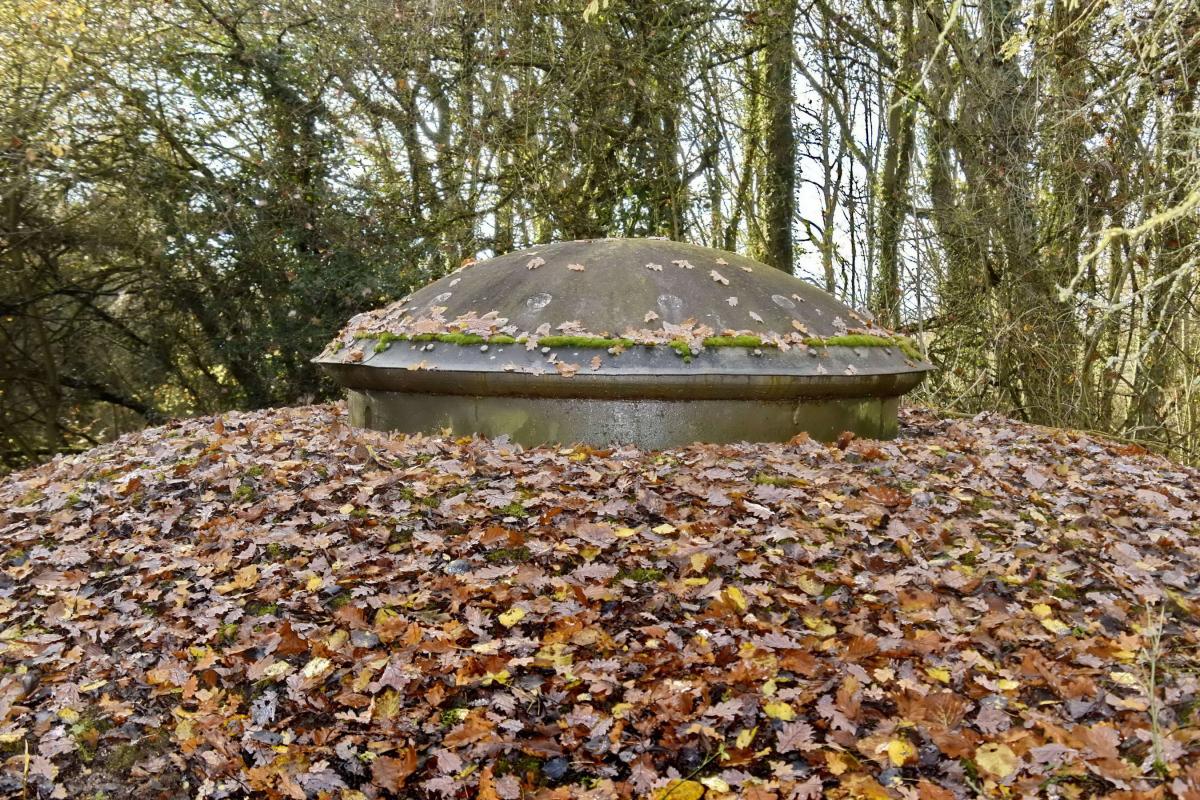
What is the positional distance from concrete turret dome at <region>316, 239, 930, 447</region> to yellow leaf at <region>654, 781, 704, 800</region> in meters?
3.01

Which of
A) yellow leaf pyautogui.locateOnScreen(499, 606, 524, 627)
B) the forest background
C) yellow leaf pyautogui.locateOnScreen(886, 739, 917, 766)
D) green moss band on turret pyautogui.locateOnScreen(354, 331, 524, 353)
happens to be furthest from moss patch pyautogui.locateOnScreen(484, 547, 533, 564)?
the forest background

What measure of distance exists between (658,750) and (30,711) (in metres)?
2.17

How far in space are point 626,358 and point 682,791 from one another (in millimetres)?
3142

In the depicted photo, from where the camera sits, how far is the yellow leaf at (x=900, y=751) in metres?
2.61

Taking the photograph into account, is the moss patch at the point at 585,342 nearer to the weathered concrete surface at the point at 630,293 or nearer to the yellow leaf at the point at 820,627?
the weathered concrete surface at the point at 630,293

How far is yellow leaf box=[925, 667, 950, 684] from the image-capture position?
301 cm

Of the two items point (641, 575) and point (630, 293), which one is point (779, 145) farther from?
point (641, 575)

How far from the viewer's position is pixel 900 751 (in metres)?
2.64

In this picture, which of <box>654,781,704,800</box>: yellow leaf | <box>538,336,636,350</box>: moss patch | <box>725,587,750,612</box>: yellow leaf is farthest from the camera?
<box>538,336,636,350</box>: moss patch

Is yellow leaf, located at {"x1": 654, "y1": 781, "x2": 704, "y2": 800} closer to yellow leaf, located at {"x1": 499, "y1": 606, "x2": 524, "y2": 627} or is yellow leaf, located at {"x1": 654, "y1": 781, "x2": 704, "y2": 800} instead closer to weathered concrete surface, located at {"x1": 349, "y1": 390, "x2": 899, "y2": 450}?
yellow leaf, located at {"x1": 499, "y1": 606, "x2": 524, "y2": 627}

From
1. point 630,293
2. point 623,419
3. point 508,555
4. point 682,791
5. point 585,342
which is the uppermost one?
point 630,293

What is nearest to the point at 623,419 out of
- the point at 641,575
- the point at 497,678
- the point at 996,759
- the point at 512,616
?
the point at 641,575

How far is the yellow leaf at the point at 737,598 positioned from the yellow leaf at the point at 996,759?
101cm

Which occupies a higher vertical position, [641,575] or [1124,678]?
[641,575]
